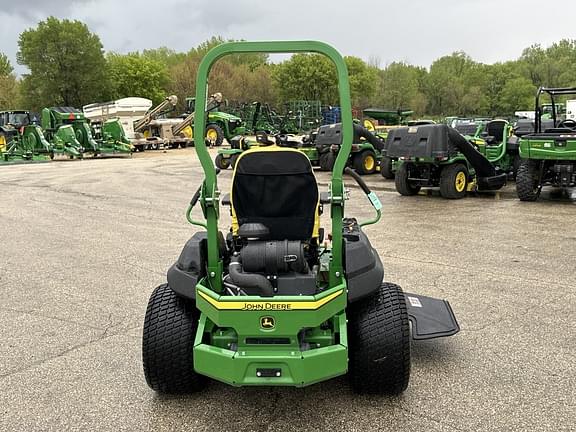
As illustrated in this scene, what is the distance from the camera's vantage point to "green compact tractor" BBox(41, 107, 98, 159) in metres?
22.6

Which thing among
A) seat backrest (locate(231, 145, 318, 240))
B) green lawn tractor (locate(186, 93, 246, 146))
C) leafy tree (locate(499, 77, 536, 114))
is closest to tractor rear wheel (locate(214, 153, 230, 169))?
green lawn tractor (locate(186, 93, 246, 146))

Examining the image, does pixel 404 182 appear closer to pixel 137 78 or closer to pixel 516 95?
pixel 137 78

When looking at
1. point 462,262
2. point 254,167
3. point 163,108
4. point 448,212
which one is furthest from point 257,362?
point 163,108

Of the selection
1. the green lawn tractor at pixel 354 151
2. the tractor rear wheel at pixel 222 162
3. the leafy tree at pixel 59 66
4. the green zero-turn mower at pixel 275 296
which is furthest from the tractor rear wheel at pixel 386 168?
the leafy tree at pixel 59 66

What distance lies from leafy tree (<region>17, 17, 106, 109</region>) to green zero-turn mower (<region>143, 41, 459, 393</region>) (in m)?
44.6

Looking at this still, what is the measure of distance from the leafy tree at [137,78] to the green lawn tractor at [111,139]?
26.7 meters

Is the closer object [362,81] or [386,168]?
[386,168]

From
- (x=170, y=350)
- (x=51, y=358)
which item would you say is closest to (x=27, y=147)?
(x=51, y=358)

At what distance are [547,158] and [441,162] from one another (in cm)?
179

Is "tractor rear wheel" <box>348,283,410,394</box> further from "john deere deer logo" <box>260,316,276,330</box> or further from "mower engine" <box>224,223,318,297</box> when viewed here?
"john deere deer logo" <box>260,316,276,330</box>

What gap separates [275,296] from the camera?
10.5 feet

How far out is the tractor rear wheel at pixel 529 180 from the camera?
10.3 m

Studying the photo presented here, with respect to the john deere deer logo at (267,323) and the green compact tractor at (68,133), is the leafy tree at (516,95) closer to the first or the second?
the green compact tractor at (68,133)

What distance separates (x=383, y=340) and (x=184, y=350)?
3.63 feet
